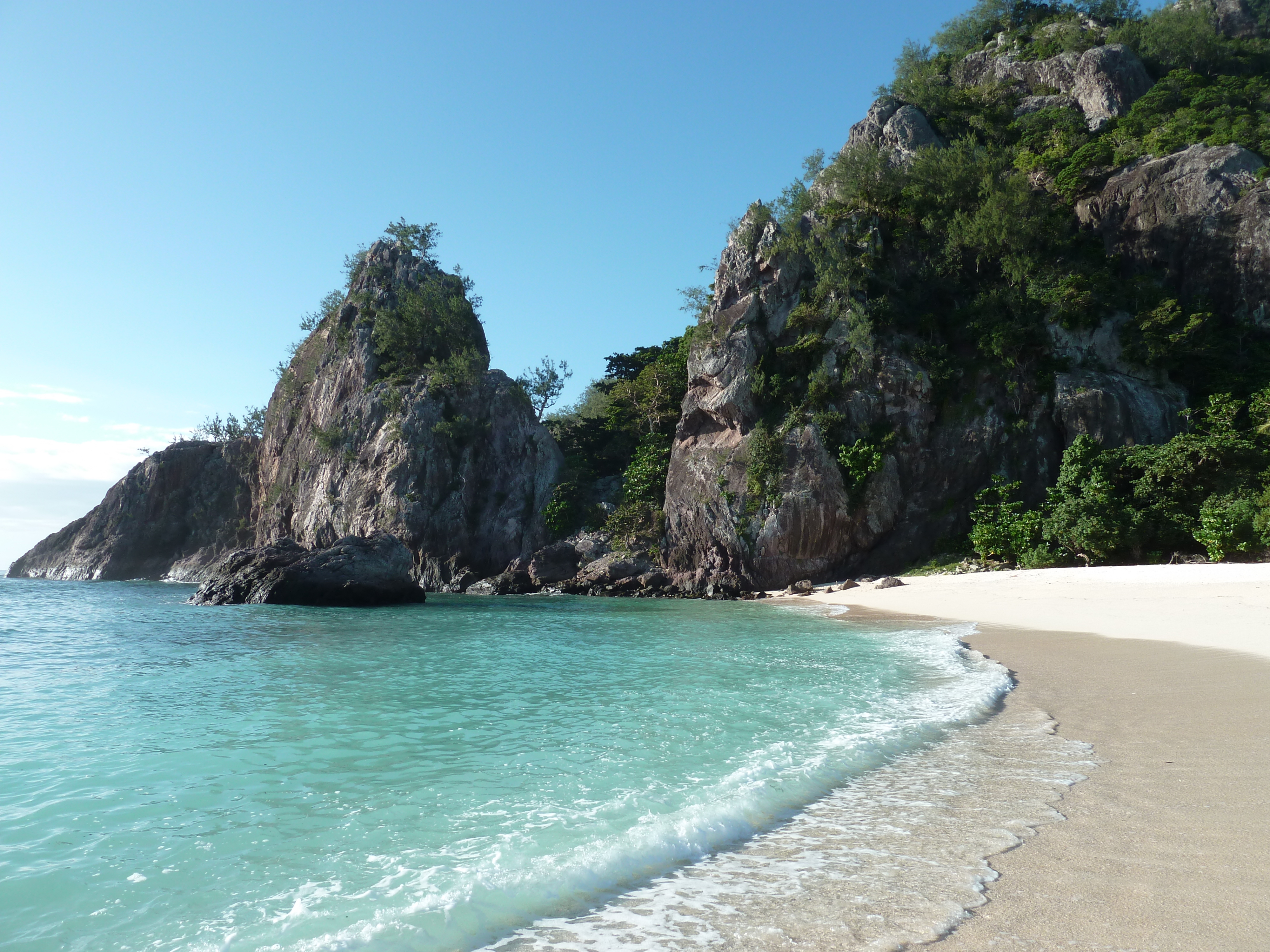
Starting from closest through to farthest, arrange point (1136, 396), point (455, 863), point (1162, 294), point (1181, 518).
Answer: point (455, 863)
point (1181, 518)
point (1136, 396)
point (1162, 294)

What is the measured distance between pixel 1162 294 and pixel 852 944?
36424mm

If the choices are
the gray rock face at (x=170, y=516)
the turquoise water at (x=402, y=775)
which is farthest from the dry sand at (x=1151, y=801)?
the gray rock face at (x=170, y=516)

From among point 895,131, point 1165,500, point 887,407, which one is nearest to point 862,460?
point 887,407

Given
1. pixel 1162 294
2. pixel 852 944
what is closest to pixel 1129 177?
pixel 1162 294

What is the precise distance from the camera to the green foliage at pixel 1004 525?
25.5 meters

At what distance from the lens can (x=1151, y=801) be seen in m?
4.12

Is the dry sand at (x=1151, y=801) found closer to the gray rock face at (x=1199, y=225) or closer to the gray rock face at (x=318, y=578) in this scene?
the gray rock face at (x=318, y=578)

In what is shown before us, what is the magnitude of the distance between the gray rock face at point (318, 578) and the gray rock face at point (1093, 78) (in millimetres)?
44901

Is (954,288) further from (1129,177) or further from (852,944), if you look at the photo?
(852,944)

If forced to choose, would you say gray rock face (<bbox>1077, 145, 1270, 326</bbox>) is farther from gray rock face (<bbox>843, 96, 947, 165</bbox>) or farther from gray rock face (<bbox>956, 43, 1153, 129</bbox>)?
gray rock face (<bbox>843, 96, 947, 165</bbox>)

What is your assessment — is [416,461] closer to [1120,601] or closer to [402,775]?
[1120,601]

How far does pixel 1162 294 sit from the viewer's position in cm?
3020

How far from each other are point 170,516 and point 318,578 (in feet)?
151

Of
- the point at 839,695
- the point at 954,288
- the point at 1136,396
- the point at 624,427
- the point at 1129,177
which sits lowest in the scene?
the point at 839,695
